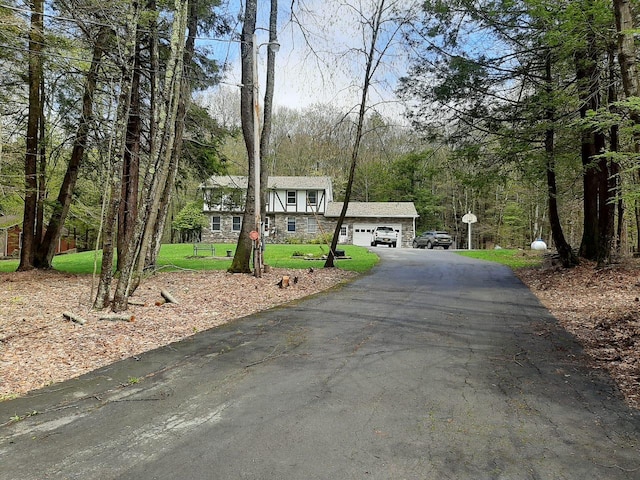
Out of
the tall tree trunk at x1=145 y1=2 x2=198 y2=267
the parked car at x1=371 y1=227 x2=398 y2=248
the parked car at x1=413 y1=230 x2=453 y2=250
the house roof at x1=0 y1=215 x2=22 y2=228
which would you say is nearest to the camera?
the tall tree trunk at x1=145 y1=2 x2=198 y2=267

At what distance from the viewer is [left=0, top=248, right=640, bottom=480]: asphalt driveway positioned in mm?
2691

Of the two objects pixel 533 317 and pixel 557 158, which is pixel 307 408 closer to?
pixel 533 317

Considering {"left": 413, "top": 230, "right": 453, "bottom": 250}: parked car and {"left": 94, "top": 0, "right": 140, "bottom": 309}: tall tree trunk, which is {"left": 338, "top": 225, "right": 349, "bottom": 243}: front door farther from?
{"left": 94, "top": 0, "right": 140, "bottom": 309}: tall tree trunk

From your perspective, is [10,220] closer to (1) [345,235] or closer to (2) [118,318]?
(2) [118,318]

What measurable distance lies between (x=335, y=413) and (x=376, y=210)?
32.8 meters

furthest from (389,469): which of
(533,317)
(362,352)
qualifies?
(533,317)

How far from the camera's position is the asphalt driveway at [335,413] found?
2691 mm

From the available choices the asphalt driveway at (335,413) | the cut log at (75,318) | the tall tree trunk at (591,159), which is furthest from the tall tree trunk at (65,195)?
the tall tree trunk at (591,159)

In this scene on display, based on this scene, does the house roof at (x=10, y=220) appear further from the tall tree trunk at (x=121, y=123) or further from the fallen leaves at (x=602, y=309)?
the fallen leaves at (x=602, y=309)

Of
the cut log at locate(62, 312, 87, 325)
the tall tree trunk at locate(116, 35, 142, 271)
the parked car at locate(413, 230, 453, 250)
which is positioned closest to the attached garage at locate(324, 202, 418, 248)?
the parked car at locate(413, 230, 453, 250)

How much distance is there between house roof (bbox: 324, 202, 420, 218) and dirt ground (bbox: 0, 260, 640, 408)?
21635 mm

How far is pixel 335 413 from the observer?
3.44 meters

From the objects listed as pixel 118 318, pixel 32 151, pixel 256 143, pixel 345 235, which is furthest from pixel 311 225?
pixel 118 318

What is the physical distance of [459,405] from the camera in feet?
11.9
